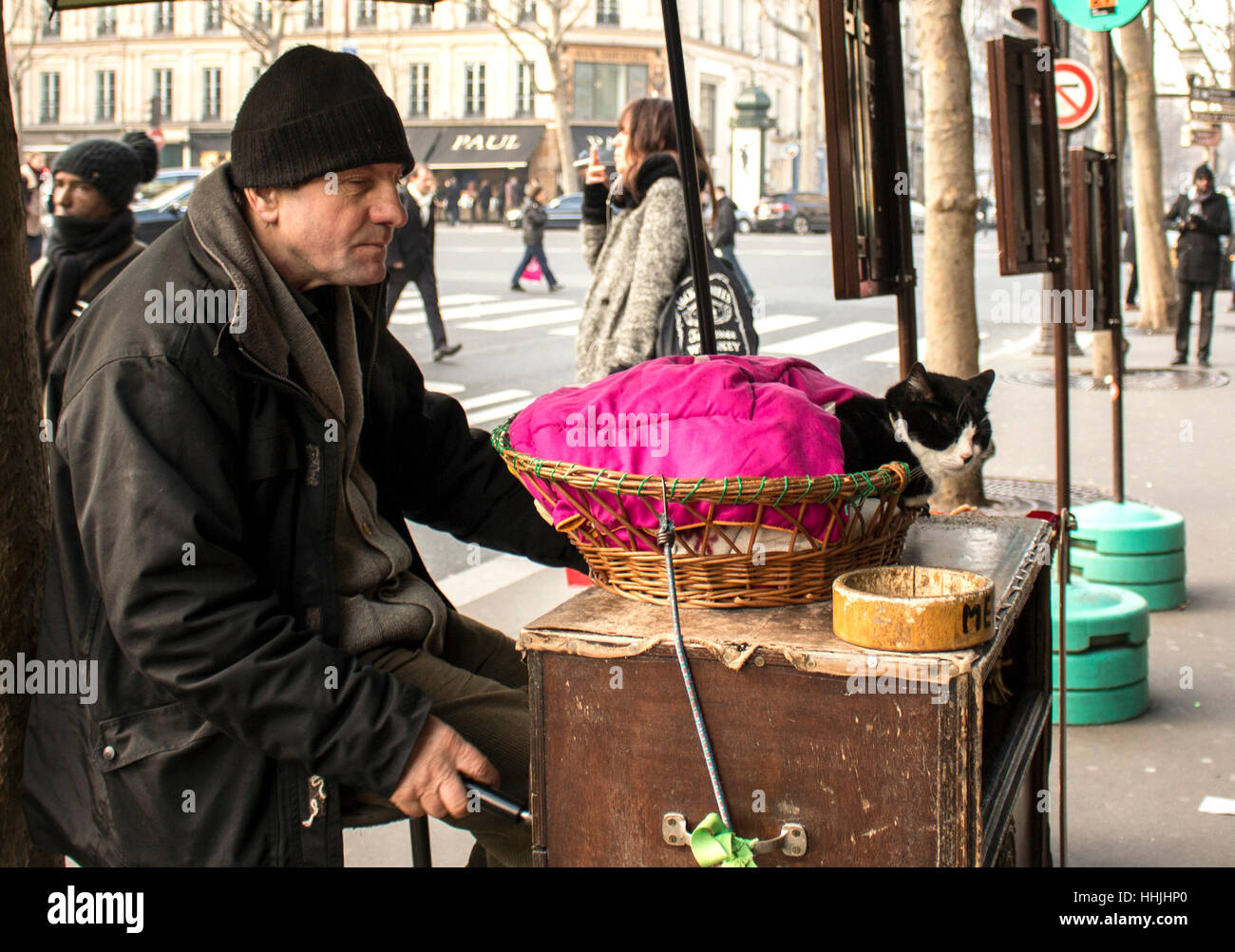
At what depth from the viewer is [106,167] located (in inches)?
199

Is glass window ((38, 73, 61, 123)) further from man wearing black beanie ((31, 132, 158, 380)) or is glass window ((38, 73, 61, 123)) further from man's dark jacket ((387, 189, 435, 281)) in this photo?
man wearing black beanie ((31, 132, 158, 380))

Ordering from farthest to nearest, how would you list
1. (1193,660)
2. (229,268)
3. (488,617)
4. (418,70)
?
(418,70) → (488,617) → (1193,660) → (229,268)

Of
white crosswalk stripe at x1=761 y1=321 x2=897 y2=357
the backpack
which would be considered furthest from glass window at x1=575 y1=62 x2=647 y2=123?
the backpack

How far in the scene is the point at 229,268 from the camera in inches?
79.9

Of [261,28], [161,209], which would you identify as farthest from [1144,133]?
[261,28]

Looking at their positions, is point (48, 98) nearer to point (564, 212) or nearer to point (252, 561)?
point (564, 212)

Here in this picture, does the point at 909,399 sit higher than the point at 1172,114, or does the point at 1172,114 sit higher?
the point at 1172,114

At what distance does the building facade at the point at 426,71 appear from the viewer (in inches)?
2009

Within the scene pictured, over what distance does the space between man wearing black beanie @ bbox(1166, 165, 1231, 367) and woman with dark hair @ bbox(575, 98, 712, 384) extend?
31.9ft

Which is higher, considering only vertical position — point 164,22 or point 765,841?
point 164,22

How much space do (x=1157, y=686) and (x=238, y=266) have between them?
3.70 m
